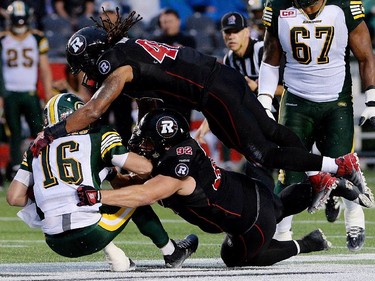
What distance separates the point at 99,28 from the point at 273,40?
144cm

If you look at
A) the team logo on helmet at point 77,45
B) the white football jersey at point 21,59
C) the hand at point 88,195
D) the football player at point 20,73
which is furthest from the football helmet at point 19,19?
the hand at point 88,195

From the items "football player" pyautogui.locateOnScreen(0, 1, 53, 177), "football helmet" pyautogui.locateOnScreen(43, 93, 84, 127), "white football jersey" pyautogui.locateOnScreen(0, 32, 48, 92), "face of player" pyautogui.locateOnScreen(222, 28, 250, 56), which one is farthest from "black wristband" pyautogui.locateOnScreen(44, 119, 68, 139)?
"white football jersey" pyautogui.locateOnScreen(0, 32, 48, 92)

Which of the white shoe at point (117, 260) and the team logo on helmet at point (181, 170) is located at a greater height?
the team logo on helmet at point (181, 170)

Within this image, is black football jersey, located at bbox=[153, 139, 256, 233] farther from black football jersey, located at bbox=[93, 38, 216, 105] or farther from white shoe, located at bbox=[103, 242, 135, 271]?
black football jersey, located at bbox=[93, 38, 216, 105]

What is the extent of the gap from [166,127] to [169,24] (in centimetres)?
680

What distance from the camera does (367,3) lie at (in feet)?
57.1

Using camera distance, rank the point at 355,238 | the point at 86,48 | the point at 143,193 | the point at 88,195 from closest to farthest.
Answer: the point at 88,195 → the point at 143,193 → the point at 86,48 → the point at 355,238

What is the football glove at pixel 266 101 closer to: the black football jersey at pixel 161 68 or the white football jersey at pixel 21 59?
the black football jersey at pixel 161 68

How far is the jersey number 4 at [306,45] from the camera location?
7.61 meters

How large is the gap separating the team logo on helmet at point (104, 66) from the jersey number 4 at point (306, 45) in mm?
1577

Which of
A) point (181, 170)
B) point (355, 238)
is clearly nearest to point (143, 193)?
point (181, 170)

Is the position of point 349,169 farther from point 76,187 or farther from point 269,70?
point 76,187

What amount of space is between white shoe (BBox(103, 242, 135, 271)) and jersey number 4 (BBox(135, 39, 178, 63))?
1178 millimetres

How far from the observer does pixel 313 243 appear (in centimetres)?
698
